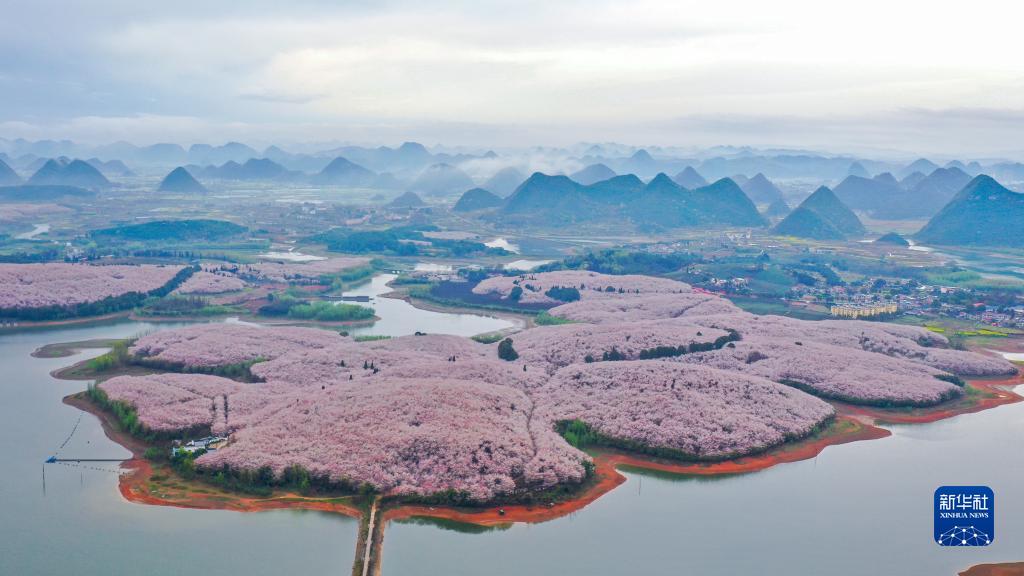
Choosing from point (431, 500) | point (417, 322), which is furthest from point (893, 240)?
point (431, 500)

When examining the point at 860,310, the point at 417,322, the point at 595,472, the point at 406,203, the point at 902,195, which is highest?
the point at 902,195

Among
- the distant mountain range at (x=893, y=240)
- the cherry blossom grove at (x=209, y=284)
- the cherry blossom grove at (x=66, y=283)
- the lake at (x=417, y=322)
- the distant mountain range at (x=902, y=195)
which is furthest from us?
the distant mountain range at (x=902, y=195)

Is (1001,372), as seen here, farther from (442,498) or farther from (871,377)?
(442,498)

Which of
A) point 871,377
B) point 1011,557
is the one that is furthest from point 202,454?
point 871,377

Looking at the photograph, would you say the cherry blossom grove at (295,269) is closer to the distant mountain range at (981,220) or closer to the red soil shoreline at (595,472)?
the red soil shoreline at (595,472)

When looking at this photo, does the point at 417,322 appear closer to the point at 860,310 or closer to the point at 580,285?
the point at 580,285

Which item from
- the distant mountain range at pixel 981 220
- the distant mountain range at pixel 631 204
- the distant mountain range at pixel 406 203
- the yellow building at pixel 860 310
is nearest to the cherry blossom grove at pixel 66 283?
the yellow building at pixel 860 310
